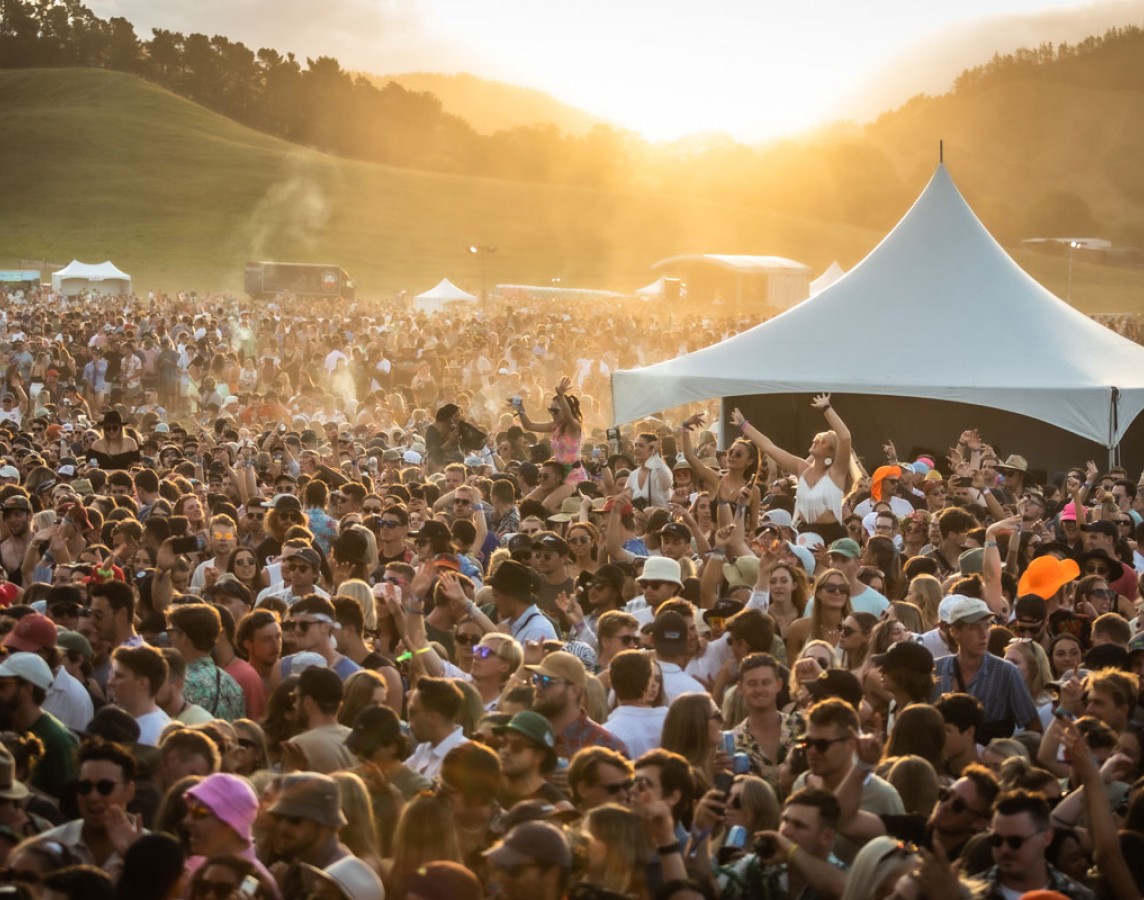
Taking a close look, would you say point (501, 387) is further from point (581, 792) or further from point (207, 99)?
point (207, 99)

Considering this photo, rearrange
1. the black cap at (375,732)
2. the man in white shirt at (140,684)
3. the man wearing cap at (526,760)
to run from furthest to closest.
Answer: the man in white shirt at (140,684) < the black cap at (375,732) < the man wearing cap at (526,760)

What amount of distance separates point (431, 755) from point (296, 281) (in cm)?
5194

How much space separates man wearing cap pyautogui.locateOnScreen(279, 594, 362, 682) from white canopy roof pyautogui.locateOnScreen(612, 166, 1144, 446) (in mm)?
9898

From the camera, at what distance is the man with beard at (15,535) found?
9148mm

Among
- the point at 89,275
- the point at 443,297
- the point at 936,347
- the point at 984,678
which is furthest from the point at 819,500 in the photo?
the point at 89,275

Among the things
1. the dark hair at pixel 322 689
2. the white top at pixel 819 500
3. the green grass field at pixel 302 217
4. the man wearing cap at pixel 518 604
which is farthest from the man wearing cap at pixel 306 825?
the green grass field at pixel 302 217

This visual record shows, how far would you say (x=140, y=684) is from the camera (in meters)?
5.33

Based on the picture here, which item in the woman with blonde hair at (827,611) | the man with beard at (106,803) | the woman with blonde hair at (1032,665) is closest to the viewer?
the man with beard at (106,803)

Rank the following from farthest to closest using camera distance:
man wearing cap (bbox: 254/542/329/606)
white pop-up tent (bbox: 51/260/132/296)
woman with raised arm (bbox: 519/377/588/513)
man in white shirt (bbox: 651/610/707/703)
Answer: white pop-up tent (bbox: 51/260/132/296)
woman with raised arm (bbox: 519/377/588/513)
man wearing cap (bbox: 254/542/329/606)
man in white shirt (bbox: 651/610/707/703)

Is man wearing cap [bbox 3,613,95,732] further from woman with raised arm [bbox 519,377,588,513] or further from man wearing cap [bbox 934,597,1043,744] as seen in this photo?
woman with raised arm [bbox 519,377,588,513]

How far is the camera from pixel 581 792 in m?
4.49

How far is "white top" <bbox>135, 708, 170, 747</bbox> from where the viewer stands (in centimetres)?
525

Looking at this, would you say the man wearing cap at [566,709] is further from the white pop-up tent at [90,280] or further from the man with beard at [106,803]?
the white pop-up tent at [90,280]

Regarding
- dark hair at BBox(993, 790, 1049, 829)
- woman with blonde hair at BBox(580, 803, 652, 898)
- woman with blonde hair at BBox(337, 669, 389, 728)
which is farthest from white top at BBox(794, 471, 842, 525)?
woman with blonde hair at BBox(580, 803, 652, 898)
